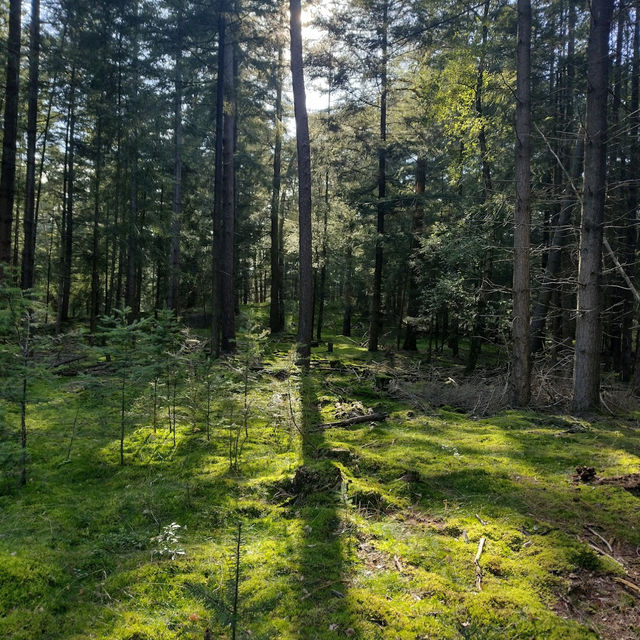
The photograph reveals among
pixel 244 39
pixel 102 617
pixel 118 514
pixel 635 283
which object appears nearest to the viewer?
pixel 102 617

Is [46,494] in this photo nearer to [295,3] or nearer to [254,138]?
[295,3]

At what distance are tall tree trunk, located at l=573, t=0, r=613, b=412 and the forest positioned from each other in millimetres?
40

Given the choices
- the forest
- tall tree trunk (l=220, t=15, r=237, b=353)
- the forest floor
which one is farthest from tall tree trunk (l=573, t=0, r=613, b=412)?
tall tree trunk (l=220, t=15, r=237, b=353)

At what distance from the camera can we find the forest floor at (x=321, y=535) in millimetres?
2533

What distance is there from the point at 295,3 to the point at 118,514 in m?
10.8

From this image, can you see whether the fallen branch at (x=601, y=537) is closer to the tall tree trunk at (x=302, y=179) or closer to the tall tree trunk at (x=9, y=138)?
the tall tree trunk at (x=302, y=179)

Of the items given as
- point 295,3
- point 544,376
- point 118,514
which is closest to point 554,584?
point 118,514

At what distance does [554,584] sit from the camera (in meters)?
2.84

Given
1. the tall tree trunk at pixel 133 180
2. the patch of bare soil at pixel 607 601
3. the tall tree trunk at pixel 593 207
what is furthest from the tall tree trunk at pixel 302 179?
the tall tree trunk at pixel 133 180

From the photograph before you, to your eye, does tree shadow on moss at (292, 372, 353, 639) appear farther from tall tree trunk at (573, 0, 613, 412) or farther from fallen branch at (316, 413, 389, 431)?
tall tree trunk at (573, 0, 613, 412)

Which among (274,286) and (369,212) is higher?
(369,212)

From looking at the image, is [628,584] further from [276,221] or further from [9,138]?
[276,221]

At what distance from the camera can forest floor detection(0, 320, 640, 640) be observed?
2.53 metres

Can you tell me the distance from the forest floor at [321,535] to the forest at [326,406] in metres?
0.02
